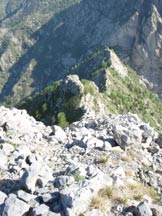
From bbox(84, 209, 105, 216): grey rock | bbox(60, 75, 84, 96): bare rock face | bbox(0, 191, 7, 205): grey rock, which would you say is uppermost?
bbox(84, 209, 105, 216): grey rock

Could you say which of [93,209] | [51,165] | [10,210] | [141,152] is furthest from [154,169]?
[10,210]

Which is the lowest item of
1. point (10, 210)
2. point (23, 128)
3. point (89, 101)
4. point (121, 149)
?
point (89, 101)

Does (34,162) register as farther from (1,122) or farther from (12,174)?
(1,122)

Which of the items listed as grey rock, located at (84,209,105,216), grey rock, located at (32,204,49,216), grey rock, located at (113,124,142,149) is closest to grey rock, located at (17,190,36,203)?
grey rock, located at (32,204,49,216)

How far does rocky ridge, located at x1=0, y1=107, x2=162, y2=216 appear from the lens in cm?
2134

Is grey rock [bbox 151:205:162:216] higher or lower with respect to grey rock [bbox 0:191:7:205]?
higher

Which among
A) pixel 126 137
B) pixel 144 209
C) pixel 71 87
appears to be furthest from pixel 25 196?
pixel 71 87

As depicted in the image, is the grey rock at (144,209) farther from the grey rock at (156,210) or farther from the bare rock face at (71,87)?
the bare rock face at (71,87)

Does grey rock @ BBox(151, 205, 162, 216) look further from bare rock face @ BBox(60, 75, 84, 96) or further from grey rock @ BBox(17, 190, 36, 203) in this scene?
bare rock face @ BBox(60, 75, 84, 96)

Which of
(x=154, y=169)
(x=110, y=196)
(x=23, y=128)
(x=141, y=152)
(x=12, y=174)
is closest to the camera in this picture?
(x=110, y=196)

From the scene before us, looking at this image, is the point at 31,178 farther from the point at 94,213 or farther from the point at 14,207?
the point at 94,213

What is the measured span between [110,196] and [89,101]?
11756cm

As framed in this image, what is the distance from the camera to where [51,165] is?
27141mm

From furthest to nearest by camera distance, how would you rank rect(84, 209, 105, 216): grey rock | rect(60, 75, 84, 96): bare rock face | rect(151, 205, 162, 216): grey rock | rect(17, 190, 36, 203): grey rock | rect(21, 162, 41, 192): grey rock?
rect(60, 75, 84, 96): bare rock face, rect(21, 162, 41, 192): grey rock, rect(17, 190, 36, 203): grey rock, rect(151, 205, 162, 216): grey rock, rect(84, 209, 105, 216): grey rock
